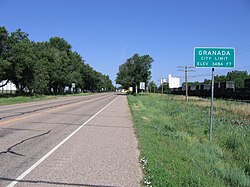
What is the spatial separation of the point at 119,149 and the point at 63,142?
209cm

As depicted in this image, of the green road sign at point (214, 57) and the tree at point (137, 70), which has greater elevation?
the tree at point (137, 70)

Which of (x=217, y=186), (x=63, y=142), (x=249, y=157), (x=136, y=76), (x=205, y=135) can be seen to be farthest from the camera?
(x=136, y=76)

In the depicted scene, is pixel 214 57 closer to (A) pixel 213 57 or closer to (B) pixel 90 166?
(A) pixel 213 57

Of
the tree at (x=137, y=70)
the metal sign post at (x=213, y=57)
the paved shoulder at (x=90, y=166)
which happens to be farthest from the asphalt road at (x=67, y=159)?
the tree at (x=137, y=70)

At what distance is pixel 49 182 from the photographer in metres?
6.18

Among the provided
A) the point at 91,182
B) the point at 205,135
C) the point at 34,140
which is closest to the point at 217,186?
the point at 91,182

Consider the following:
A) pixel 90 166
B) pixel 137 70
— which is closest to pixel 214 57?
pixel 90 166

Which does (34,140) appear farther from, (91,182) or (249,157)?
(249,157)

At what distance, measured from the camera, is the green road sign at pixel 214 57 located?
36.9 ft

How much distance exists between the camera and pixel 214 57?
11398 millimetres

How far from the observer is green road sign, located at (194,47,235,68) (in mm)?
11250

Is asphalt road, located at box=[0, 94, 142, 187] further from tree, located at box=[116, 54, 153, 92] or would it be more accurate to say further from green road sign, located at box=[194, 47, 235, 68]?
tree, located at box=[116, 54, 153, 92]

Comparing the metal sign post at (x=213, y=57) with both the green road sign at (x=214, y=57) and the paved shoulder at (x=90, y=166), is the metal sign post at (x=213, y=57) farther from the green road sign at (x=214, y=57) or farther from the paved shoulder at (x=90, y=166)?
the paved shoulder at (x=90, y=166)

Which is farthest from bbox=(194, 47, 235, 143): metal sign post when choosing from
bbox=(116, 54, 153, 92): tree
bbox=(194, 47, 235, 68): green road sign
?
bbox=(116, 54, 153, 92): tree
